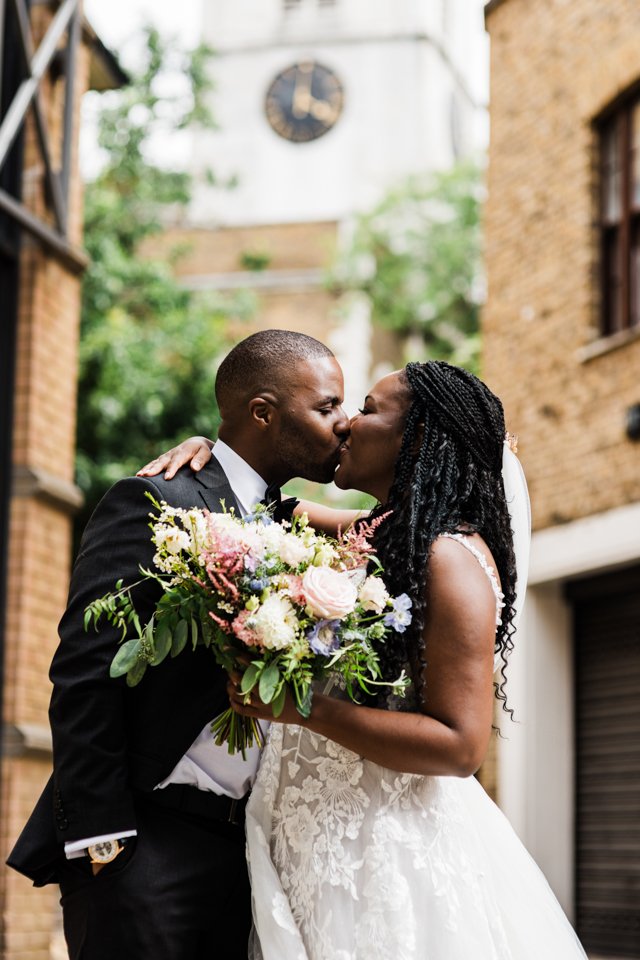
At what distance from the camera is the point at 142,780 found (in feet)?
11.8

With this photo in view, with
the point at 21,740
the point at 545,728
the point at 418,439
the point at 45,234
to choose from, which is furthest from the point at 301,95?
the point at 418,439

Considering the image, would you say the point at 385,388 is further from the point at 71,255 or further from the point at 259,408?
the point at 71,255

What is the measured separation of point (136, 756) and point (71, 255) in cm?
673

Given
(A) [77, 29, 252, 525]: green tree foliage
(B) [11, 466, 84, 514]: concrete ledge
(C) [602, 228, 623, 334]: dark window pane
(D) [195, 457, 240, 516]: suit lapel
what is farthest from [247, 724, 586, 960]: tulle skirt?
(A) [77, 29, 252, 525]: green tree foliage

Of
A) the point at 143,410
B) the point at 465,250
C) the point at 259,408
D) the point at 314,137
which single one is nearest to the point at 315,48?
the point at 314,137

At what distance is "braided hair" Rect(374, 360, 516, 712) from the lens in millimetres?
3654

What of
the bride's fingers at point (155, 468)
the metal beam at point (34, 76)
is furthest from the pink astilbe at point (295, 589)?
the metal beam at point (34, 76)

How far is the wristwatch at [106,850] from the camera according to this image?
3.53 m

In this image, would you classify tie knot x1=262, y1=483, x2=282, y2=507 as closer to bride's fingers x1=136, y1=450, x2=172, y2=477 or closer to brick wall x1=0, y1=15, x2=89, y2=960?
bride's fingers x1=136, y1=450, x2=172, y2=477

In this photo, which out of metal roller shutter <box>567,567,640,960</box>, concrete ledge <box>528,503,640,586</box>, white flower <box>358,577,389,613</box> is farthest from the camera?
metal roller shutter <box>567,567,640,960</box>

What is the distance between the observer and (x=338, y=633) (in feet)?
10.8

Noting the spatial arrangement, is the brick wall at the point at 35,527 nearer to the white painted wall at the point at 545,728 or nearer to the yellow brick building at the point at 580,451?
the yellow brick building at the point at 580,451

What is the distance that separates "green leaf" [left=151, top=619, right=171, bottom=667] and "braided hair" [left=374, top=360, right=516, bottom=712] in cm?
55

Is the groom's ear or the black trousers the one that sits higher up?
the groom's ear
